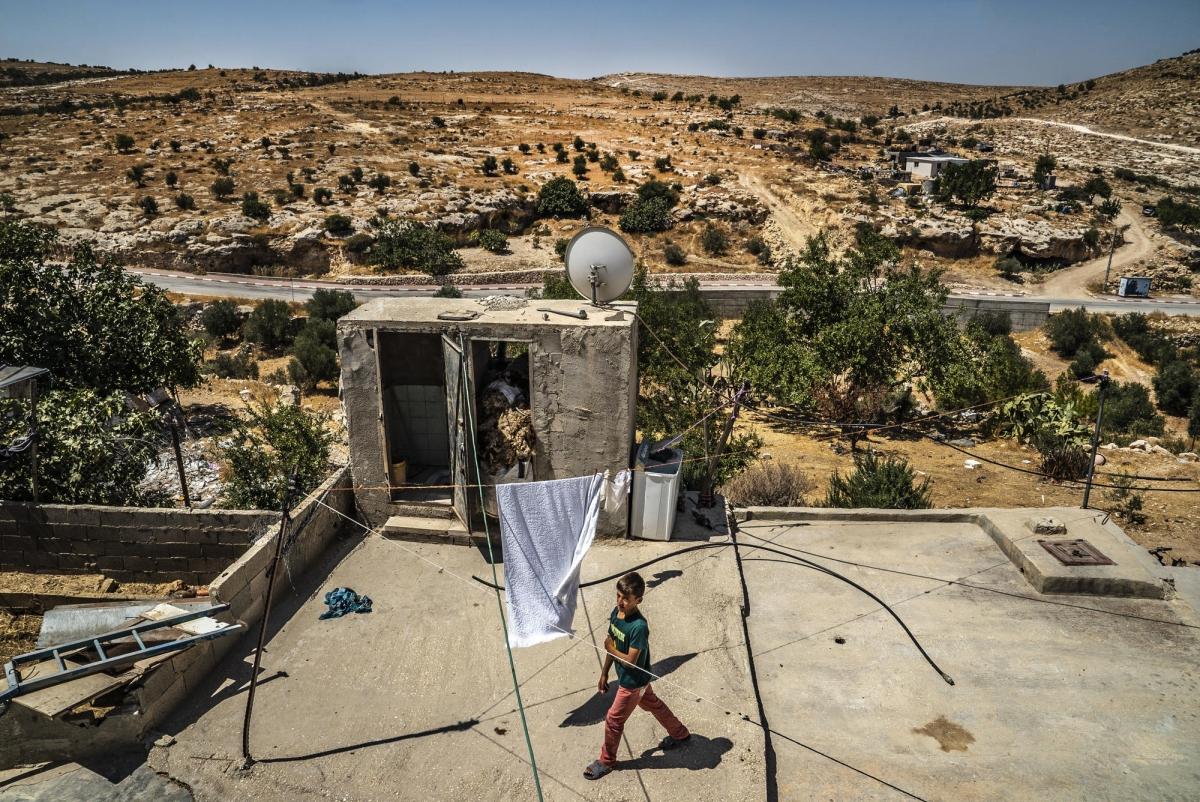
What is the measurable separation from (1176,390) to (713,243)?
23494 mm

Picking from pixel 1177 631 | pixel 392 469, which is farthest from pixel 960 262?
pixel 392 469

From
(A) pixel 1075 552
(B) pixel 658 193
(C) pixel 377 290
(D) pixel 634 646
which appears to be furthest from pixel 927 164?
(D) pixel 634 646

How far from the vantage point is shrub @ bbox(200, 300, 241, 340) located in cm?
2731

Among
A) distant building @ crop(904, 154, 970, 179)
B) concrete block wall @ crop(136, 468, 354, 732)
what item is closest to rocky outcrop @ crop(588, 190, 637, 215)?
distant building @ crop(904, 154, 970, 179)

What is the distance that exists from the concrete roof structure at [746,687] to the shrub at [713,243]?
3380 centimetres

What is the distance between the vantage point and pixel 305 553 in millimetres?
7887

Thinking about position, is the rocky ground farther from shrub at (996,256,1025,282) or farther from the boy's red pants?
the boy's red pants

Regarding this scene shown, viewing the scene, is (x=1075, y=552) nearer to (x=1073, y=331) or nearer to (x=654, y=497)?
(x=654, y=497)

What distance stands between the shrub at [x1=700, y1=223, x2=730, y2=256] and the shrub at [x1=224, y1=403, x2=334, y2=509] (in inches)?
1320

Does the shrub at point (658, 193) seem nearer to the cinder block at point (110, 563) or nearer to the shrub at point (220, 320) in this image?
the shrub at point (220, 320)

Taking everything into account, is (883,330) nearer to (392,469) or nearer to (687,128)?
(392,469)

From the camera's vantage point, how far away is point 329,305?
28406 millimetres

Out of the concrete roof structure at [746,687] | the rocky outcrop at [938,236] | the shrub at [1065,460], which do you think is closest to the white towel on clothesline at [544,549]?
the concrete roof structure at [746,687]

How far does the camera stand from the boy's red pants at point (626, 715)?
5070 millimetres
